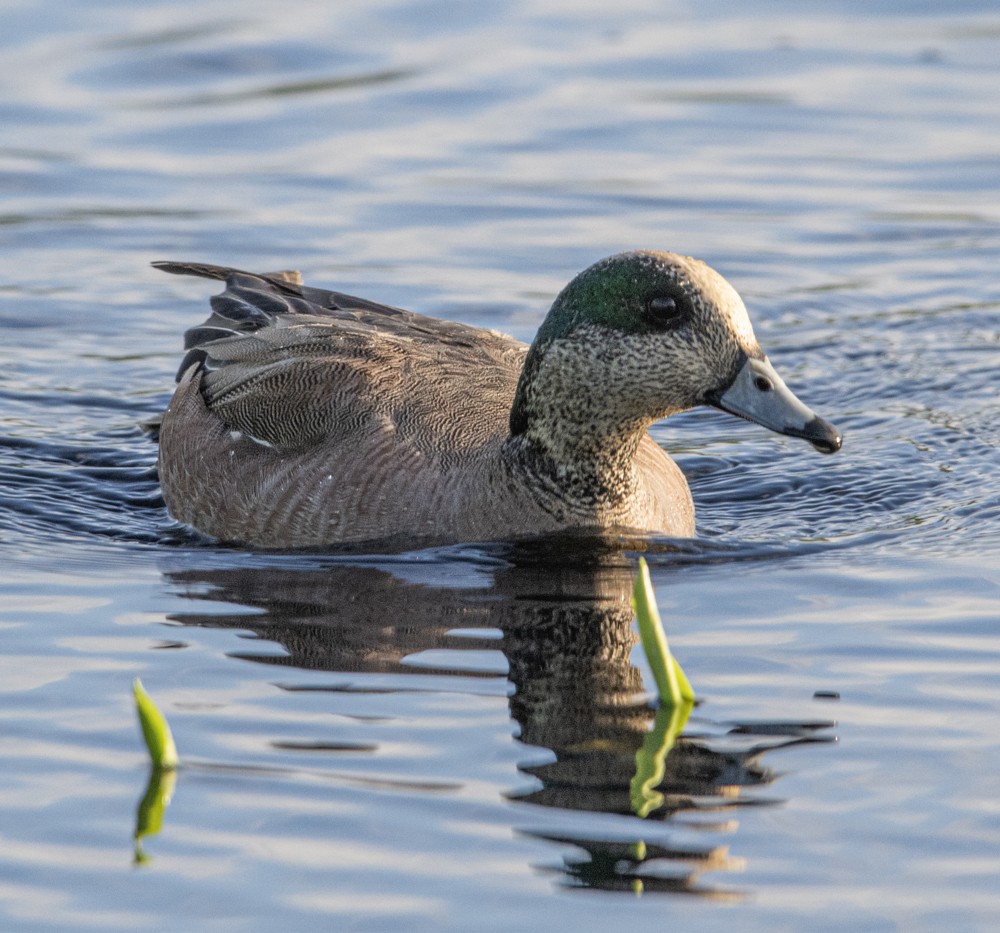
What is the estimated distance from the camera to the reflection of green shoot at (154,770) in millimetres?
5270

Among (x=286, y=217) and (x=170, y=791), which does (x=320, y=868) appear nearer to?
(x=170, y=791)

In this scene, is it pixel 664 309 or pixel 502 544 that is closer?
pixel 664 309

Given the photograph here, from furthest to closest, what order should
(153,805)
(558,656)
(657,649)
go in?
(558,656)
(657,649)
(153,805)

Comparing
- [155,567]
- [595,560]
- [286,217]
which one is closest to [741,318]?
[595,560]

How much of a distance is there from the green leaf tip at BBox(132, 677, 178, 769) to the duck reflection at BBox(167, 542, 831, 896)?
3.25ft

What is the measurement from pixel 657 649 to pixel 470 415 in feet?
9.11

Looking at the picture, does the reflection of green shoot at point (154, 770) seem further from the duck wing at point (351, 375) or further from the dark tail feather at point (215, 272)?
the dark tail feather at point (215, 272)

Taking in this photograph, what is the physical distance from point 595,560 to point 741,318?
116cm

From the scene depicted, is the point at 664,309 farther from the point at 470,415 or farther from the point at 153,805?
the point at 153,805

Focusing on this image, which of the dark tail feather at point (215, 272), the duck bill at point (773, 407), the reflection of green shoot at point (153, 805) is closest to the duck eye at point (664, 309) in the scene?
the duck bill at point (773, 407)

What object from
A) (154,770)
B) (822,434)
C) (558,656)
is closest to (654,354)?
(822,434)

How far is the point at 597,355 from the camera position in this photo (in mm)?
7676

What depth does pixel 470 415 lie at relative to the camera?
8359 millimetres

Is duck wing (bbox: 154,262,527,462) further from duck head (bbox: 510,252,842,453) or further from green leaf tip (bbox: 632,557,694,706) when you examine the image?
green leaf tip (bbox: 632,557,694,706)
